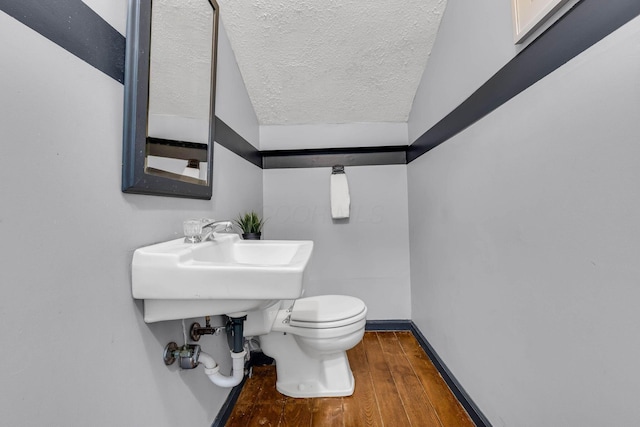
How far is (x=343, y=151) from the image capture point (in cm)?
217

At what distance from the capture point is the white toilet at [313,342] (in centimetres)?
132

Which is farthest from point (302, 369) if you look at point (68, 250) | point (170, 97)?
point (170, 97)

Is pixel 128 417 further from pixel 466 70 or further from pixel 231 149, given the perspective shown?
pixel 466 70

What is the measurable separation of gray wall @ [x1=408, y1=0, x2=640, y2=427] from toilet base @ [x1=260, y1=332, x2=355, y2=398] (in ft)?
2.01

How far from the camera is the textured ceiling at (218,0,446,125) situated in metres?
1.43

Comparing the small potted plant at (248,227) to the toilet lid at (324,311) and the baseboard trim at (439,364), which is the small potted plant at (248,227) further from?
the baseboard trim at (439,364)

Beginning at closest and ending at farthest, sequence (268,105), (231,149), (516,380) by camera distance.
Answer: (516,380) → (231,149) → (268,105)

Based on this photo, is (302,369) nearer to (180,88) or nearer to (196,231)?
(196,231)

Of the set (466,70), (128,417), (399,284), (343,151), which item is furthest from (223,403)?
(466,70)

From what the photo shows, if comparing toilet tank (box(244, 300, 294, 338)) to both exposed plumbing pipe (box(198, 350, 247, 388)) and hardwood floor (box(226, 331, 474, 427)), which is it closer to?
exposed plumbing pipe (box(198, 350, 247, 388))

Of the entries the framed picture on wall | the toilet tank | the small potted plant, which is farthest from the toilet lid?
the framed picture on wall

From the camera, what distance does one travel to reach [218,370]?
1.01 metres

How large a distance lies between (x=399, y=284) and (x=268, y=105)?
174 centimetres

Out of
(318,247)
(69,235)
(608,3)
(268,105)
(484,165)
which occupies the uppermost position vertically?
(268,105)
